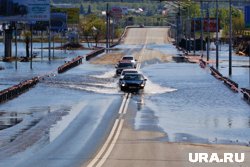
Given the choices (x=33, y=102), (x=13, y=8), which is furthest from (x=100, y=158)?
(x=13, y=8)

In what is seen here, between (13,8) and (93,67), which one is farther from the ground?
(13,8)

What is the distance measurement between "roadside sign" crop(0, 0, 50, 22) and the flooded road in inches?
1065

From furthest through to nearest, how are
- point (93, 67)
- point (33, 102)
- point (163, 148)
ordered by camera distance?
point (93, 67), point (33, 102), point (163, 148)

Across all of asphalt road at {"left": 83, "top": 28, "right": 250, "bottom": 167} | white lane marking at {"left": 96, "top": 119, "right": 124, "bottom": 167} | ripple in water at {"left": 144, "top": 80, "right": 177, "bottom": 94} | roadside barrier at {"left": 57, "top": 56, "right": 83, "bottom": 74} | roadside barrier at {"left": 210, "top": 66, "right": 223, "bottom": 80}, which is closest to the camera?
asphalt road at {"left": 83, "top": 28, "right": 250, "bottom": 167}

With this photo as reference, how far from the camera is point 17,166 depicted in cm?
2402

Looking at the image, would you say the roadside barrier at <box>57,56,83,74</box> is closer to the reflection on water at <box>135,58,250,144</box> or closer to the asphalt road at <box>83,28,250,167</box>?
the reflection on water at <box>135,58,250,144</box>

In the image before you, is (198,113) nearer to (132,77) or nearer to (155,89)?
(132,77)

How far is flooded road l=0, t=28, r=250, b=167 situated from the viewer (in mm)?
28422

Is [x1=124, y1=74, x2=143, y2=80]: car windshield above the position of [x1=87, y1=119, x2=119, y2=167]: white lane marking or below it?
above

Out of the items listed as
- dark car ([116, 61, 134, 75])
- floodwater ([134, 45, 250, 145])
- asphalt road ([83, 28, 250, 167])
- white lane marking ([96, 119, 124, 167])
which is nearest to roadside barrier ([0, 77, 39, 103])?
floodwater ([134, 45, 250, 145])

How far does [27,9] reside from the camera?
96.3 metres

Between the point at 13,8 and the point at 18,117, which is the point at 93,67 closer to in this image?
the point at 13,8

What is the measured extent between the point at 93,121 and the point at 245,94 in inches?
587

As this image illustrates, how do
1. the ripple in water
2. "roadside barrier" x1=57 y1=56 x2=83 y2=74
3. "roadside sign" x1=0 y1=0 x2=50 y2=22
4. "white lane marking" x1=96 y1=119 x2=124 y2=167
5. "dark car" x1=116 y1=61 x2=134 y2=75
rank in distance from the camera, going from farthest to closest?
1. "roadside sign" x1=0 y1=0 x2=50 y2=22
2. "roadside barrier" x1=57 y1=56 x2=83 y2=74
3. "dark car" x1=116 y1=61 x2=134 y2=75
4. the ripple in water
5. "white lane marking" x1=96 y1=119 x2=124 y2=167
